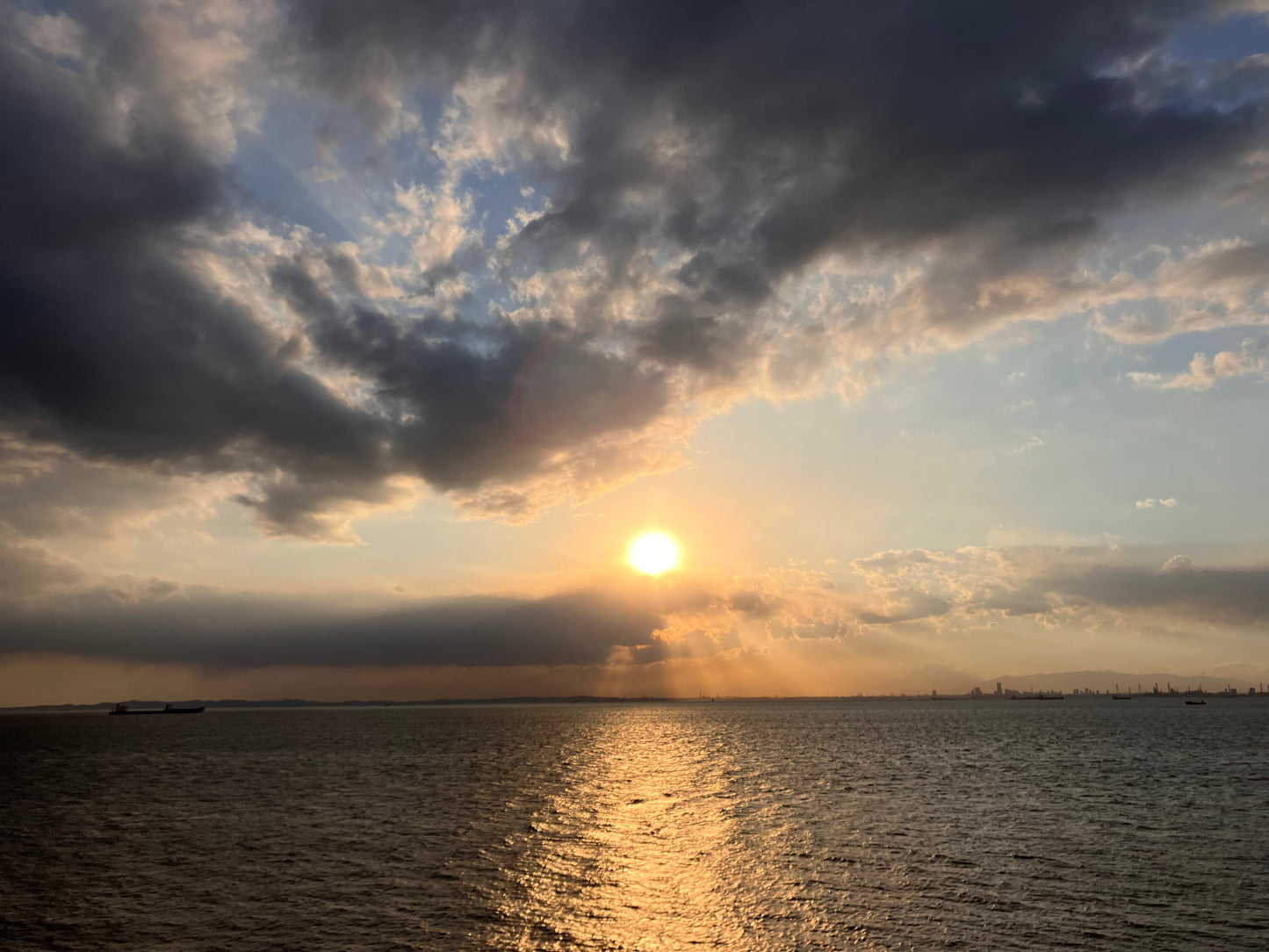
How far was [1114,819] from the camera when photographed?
6166 cm

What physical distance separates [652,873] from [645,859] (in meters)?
3.95

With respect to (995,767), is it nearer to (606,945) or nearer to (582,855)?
(582,855)

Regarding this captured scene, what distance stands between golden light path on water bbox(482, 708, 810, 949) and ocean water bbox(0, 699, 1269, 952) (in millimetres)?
221

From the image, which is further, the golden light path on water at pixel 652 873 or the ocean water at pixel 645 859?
the ocean water at pixel 645 859

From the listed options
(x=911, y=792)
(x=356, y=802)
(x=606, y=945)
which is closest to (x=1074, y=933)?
(x=606, y=945)

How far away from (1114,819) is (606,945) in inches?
1998

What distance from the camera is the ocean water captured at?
35562 millimetres

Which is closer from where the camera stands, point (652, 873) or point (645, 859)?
point (652, 873)

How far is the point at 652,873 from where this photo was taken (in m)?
46.3

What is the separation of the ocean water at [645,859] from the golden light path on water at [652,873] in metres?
0.22

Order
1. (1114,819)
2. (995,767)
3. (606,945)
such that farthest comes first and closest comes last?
(995,767)
(1114,819)
(606,945)

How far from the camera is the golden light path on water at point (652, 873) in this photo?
3531 cm

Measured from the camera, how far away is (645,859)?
50.1 m

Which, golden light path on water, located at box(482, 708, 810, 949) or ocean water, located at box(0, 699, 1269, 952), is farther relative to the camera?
ocean water, located at box(0, 699, 1269, 952)
